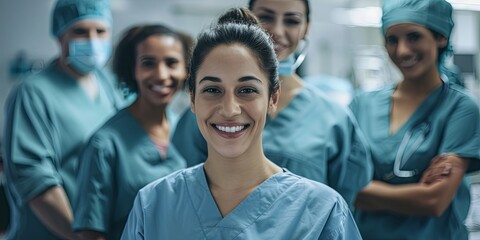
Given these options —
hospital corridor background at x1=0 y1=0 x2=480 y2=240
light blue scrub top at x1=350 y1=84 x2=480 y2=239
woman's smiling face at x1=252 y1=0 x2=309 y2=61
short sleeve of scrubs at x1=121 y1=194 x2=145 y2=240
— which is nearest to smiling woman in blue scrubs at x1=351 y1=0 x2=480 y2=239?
light blue scrub top at x1=350 y1=84 x2=480 y2=239

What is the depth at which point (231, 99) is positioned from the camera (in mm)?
1314

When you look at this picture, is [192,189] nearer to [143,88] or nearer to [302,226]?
[302,226]

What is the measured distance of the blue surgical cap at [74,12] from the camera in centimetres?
210

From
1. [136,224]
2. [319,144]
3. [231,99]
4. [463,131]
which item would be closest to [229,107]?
[231,99]

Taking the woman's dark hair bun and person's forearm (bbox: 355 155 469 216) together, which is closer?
the woman's dark hair bun

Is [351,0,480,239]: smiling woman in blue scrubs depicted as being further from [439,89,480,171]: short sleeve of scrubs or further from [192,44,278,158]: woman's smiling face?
[192,44,278,158]: woman's smiling face

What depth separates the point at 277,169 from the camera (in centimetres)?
143

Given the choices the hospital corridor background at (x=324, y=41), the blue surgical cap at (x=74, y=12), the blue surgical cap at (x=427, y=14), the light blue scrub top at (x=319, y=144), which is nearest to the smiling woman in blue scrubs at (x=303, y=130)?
the light blue scrub top at (x=319, y=144)

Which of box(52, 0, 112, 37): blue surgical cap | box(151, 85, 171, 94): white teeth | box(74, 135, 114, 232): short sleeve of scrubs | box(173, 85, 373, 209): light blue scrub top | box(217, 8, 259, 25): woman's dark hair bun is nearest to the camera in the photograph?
box(217, 8, 259, 25): woman's dark hair bun

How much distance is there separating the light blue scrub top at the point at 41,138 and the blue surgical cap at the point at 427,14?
107cm

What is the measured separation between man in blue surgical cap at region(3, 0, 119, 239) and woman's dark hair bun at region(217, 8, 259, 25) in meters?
0.82

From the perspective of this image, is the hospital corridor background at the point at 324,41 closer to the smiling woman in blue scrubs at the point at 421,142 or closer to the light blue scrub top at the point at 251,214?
the smiling woman in blue scrubs at the point at 421,142

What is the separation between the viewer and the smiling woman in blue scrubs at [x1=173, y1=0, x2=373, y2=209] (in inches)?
68.8

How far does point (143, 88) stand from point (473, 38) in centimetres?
121
